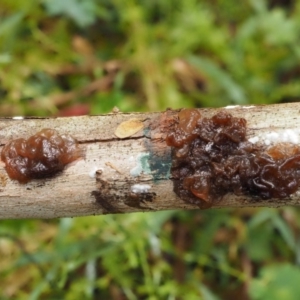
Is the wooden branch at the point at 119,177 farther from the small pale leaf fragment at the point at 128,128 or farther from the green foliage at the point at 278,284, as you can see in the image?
the green foliage at the point at 278,284

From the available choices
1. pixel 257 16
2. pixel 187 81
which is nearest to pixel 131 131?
pixel 187 81

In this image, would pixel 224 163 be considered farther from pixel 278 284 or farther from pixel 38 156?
pixel 278 284

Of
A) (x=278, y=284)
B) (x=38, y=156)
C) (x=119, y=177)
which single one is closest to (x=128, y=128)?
(x=119, y=177)

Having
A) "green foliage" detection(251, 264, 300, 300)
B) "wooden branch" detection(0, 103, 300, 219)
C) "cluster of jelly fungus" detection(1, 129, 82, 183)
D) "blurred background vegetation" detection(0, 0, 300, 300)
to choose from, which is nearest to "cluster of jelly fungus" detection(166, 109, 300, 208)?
"wooden branch" detection(0, 103, 300, 219)

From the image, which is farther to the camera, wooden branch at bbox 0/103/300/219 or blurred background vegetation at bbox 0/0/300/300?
blurred background vegetation at bbox 0/0/300/300

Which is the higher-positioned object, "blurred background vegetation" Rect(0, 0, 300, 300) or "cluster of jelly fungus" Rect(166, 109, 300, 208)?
"blurred background vegetation" Rect(0, 0, 300, 300)

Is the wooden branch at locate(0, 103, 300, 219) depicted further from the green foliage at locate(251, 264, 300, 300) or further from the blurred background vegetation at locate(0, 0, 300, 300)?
the green foliage at locate(251, 264, 300, 300)

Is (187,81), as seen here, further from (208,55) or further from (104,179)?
(104,179)
